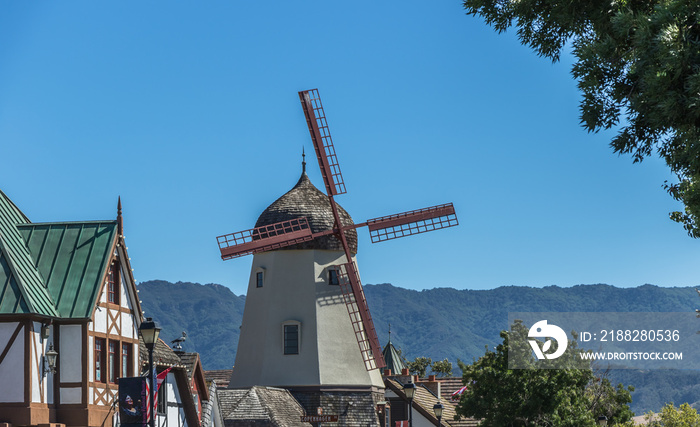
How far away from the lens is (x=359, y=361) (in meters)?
48.8

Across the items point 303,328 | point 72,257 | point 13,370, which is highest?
point 72,257

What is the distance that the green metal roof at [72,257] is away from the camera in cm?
2805

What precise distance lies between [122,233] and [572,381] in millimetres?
20643

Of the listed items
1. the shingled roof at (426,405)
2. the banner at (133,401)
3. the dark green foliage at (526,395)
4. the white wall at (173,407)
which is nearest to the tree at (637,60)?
the banner at (133,401)

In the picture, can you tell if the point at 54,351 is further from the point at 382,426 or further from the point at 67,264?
the point at 382,426

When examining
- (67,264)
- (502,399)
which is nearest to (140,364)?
(67,264)

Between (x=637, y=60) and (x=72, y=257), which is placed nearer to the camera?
(x=637, y=60)

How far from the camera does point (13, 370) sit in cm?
2605

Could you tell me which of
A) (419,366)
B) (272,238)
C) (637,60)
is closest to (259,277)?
(272,238)

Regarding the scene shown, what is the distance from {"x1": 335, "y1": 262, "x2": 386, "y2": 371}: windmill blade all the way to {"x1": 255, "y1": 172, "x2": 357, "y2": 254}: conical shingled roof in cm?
123

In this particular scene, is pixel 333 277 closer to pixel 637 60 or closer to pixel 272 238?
pixel 272 238

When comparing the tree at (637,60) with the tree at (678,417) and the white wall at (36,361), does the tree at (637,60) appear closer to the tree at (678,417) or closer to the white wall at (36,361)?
the white wall at (36,361)

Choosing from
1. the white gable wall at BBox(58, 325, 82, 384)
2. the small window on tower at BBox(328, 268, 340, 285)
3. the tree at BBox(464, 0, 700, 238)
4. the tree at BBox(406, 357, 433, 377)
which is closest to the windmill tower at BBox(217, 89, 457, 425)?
the small window on tower at BBox(328, 268, 340, 285)
